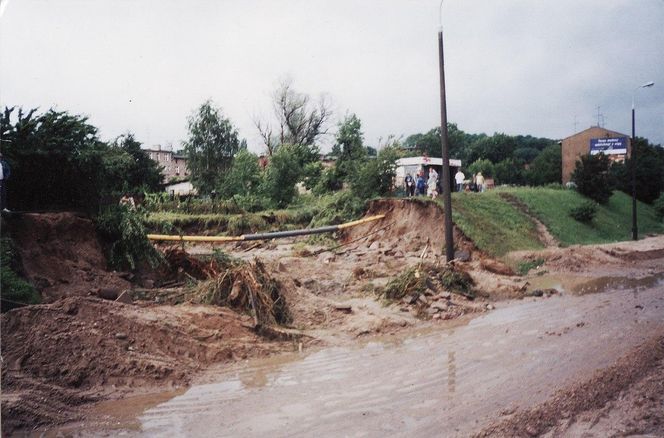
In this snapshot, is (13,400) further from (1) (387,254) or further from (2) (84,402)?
(1) (387,254)

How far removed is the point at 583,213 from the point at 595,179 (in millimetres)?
7689

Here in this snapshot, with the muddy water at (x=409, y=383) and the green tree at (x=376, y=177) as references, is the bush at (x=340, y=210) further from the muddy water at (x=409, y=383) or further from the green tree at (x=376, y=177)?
the muddy water at (x=409, y=383)

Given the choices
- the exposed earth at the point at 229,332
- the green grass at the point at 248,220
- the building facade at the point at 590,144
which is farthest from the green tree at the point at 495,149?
the exposed earth at the point at 229,332

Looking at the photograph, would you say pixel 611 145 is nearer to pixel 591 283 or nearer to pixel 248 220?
pixel 248 220

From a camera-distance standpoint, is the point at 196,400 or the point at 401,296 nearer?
the point at 196,400

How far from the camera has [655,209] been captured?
116 ft

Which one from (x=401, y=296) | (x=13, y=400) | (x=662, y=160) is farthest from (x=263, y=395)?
(x=662, y=160)

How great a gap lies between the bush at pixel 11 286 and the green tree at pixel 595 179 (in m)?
33.6

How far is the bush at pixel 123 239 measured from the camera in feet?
37.1

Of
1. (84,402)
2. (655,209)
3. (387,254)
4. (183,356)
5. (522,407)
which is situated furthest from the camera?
(655,209)

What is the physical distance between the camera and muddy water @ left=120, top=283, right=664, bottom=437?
541cm

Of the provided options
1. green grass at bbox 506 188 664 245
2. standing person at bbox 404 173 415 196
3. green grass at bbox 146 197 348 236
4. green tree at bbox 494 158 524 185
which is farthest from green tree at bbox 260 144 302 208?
green tree at bbox 494 158 524 185

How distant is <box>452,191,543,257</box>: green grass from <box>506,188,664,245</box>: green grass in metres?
1.74

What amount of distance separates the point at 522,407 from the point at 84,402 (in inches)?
193
